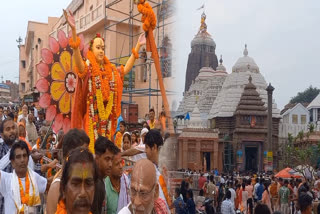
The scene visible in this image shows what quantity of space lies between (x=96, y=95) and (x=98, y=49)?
58 centimetres

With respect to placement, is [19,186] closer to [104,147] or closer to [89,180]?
[104,147]

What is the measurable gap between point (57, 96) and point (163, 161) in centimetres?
309

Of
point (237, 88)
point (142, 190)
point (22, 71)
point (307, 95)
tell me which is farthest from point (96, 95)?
point (307, 95)

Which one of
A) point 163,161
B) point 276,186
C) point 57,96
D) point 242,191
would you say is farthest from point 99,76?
point 276,186

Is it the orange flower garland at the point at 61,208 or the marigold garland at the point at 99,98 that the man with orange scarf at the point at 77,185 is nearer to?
the orange flower garland at the point at 61,208

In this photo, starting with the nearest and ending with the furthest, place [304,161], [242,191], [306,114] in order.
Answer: [242,191]
[304,161]
[306,114]

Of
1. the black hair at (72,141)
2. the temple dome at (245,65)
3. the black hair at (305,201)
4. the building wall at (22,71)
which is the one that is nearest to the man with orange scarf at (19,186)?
the black hair at (72,141)

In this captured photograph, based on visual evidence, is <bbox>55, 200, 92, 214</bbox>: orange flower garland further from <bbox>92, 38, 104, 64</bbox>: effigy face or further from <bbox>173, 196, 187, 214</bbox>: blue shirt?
<bbox>173, 196, 187, 214</bbox>: blue shirt

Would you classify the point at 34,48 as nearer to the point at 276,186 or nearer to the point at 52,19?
the point at 52,19

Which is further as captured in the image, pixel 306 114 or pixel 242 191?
pixel 306 114

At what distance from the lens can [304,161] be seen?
19.0 m

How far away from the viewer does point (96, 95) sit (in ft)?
16.5

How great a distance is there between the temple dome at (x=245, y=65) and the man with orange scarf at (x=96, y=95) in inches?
1312

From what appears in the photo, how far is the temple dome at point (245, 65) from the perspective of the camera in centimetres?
3778
